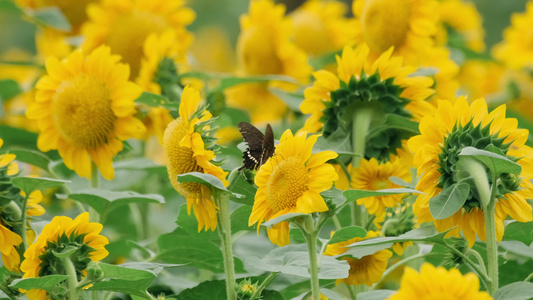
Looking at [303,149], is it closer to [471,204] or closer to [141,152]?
Result: [471,204]

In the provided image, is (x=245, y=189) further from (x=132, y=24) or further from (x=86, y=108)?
(x=132, y=24)

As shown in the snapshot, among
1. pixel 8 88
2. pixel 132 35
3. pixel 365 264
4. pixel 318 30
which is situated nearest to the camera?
pixel 365 264

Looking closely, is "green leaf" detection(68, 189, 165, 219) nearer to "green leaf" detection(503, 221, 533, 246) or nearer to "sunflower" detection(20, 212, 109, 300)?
"sunflower" detection(20, 212, 109, 300)

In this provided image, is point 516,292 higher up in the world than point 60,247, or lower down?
lower down

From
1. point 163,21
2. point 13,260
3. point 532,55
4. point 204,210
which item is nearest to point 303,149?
point 204,210

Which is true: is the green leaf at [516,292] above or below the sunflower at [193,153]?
below

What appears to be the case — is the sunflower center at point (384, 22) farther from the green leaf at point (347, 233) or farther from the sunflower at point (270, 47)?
the green leaf at point (347, 233)

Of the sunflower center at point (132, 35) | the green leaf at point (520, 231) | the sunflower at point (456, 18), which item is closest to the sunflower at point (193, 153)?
the green leaf at point (520, 231)

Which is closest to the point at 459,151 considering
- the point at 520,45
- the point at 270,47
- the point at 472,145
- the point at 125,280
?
the point at 472,145
